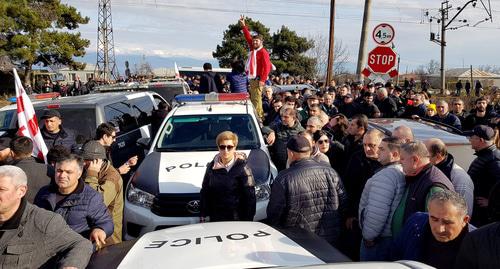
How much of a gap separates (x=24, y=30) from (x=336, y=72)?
29865 mm

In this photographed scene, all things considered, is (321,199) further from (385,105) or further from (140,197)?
(385,105)

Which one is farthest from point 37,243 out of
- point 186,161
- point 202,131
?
point 202,131

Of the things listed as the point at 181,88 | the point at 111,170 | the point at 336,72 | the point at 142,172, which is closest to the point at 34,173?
the point at 111,170

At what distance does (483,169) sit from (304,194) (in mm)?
2045

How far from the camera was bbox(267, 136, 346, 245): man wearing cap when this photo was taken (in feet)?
12.4

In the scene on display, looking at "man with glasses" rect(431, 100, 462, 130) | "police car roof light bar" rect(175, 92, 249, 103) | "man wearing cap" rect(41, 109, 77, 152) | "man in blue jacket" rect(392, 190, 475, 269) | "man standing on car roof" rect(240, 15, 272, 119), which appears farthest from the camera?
"man standing on car roof" rect(240, 15, 272, 119)

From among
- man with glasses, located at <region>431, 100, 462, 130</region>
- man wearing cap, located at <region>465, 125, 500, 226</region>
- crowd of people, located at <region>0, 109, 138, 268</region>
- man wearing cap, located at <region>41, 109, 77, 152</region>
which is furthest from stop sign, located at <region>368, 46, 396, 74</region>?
man wearing cap, located at <region>41, 109, 77, 152</region>

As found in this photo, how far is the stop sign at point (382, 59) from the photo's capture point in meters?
8.41

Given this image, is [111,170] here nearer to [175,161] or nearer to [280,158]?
[175,161]

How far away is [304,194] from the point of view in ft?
12.5

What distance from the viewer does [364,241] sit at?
377cm

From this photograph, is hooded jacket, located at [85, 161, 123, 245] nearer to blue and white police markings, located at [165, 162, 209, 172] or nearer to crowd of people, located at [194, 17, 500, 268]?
crowd of people, located at [194, 17, 500, 268]

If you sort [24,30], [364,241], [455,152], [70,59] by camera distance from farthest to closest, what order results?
1. [70,59]
2. [24,30]
3. [455,152]
4. [364,241]

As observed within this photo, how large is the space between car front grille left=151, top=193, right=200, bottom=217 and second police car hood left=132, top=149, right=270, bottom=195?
0.07 meters
